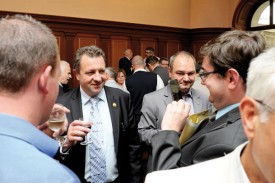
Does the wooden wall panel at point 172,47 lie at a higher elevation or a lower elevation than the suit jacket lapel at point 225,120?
higher

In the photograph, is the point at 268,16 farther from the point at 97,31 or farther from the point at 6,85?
the point at 6,85

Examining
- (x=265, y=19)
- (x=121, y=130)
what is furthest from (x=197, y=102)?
(x=265, y=19)

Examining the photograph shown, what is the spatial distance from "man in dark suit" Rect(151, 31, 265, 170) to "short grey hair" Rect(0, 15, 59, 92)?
691 millimetres

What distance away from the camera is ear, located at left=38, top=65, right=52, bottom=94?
1143 millimetres

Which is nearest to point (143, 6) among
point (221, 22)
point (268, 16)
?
point (221, 22)

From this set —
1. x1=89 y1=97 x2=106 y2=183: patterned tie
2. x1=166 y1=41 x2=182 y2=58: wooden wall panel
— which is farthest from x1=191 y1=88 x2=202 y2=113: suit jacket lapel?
x1=166 y1=41 x2=182 y2=58: wooden wall panel

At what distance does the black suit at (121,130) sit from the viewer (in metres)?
2.57

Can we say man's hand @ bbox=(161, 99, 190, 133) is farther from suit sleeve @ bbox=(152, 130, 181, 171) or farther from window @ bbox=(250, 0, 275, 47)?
Result: window @ bbox=(250, 0, 275, 47)

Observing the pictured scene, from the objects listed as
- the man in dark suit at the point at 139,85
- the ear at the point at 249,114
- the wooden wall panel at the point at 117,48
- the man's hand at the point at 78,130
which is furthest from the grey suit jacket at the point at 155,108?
the wooden wall panel at the point at 117,48

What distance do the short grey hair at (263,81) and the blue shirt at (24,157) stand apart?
59 cm

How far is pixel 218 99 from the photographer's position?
5.61 ft

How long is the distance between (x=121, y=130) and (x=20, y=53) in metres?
1.61

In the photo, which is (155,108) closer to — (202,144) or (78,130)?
(78,130)

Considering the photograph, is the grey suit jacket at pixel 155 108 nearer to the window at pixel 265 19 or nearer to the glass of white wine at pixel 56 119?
the glass of white wine at pixel 56 119
